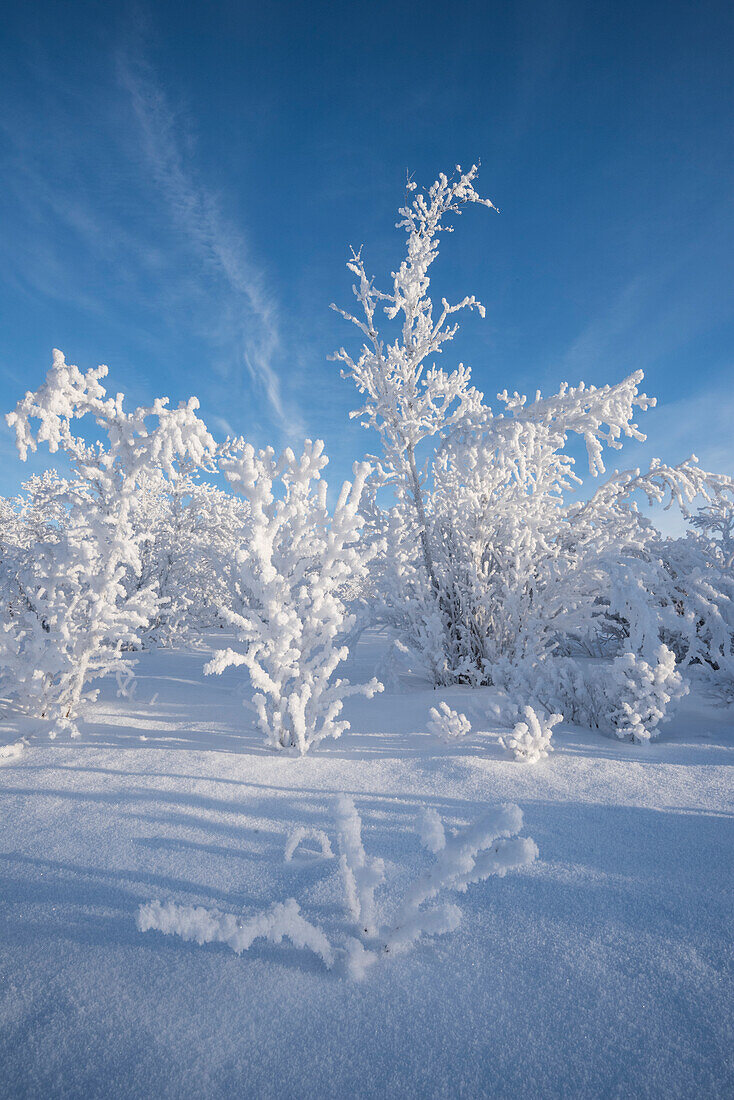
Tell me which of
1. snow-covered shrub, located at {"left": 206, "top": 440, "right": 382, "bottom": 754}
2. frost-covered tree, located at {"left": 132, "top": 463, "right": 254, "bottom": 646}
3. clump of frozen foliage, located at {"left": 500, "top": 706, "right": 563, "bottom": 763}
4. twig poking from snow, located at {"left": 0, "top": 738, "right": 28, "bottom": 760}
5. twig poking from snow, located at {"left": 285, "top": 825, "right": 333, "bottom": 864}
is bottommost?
twig poking from snow, located at {"left": 285, "top": 825, "right": 333, "bottom": 864}

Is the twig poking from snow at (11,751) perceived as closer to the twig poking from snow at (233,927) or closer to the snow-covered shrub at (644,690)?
the twig poking from snow at (233,927)

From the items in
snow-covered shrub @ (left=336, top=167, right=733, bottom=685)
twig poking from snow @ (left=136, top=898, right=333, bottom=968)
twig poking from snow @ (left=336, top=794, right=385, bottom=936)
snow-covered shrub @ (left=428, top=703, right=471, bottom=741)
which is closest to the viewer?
twig poking from snow @ (left=136, top=898, right=333, bottom=968)

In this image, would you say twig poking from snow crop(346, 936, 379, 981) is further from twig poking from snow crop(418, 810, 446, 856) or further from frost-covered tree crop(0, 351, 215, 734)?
frost-covered tree crop(0, 351, 215, 734)

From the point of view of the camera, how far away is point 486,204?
19.3 ft

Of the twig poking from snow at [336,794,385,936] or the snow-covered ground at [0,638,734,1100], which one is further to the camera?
the twig poking from snow at [336,794,385,936]

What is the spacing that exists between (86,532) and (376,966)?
324 cm

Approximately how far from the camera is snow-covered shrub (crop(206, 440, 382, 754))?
2.77m

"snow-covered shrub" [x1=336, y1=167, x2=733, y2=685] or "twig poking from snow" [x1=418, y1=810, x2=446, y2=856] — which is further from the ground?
"snow-covered shrub" [x1=336, y1=167, x2=733, y2=685]

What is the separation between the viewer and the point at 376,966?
1.23 meters

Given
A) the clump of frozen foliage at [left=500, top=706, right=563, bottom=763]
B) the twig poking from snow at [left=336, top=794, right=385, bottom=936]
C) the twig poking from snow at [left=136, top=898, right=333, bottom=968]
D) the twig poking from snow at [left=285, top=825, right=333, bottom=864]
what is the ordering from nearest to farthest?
the twig poking from snow at [left=136, top=898, right=333, bottom=968] → the twig poking from snow at [left=336, top=794, right=385, bottom=936] → the twig poking from snow at [left=285, top=825, right=333, bottom=864] → the clump of frozen foliage at [left=500, top=706, right=563, bottom=763]

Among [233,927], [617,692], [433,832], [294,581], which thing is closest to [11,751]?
[294,581]

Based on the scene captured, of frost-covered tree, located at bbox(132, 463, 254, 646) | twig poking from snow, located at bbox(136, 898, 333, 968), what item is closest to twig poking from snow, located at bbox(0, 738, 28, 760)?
twig poking from snow, located at bbox(136, 898, 333, 968)

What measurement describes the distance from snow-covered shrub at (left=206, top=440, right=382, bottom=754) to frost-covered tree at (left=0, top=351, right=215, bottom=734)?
73cm

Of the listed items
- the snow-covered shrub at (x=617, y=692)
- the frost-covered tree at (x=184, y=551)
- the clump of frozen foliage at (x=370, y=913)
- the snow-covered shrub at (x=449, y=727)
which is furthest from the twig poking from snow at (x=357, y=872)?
the frost-covered tree at (x=184, y=551)
